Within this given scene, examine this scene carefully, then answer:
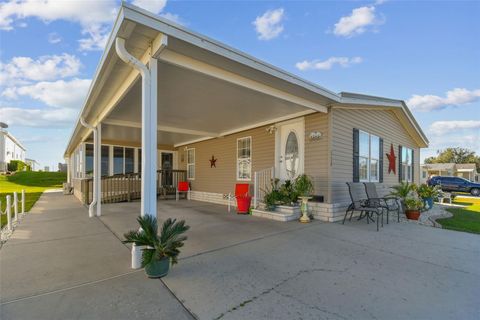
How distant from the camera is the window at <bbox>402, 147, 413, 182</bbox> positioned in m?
10.0

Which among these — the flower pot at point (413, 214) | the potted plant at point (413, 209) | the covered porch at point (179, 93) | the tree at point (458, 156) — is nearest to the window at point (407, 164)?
the potted plant at point (413, 209)

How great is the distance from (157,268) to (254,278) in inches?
43.4

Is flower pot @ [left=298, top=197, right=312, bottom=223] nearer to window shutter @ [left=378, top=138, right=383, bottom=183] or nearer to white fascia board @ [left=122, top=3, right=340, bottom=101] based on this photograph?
white fascia board @ [left=122, top=3, right=340, bottom=101]

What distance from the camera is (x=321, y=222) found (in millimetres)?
5809

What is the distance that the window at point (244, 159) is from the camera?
8570mm

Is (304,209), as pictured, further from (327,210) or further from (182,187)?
(182,187)

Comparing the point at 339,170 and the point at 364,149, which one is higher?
the point at 364,149

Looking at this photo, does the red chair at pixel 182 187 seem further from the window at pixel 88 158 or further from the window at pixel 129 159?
the window at pixel 88 158

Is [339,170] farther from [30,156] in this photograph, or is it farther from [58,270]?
[30,156]

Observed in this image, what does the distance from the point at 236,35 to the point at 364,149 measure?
5.50m

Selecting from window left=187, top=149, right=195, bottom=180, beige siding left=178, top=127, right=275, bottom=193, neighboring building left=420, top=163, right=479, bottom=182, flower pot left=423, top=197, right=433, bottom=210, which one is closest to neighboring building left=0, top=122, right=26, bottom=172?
beige siding left=178, top=127, right=275, bottom=193

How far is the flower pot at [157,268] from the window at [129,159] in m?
10.0

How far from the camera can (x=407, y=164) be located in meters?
10.5

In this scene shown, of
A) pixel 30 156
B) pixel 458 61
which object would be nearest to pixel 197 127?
pixel 458 61
